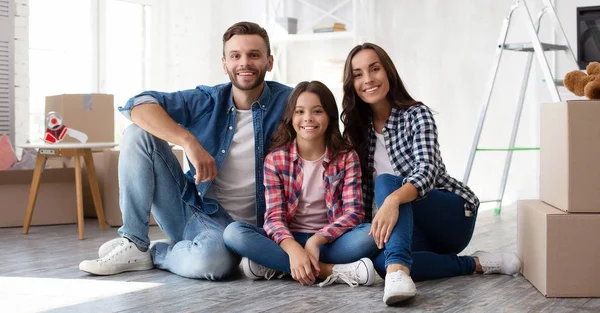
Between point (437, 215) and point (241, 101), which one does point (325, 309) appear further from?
point (241, 101)

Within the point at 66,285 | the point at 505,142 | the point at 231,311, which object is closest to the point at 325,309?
the point at 231,311

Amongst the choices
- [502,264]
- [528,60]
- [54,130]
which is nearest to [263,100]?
[502,264]

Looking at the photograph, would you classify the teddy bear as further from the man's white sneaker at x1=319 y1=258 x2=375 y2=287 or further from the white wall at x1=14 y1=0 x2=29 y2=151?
the white wall at x1=14 y1=0 x2=29 y2=151

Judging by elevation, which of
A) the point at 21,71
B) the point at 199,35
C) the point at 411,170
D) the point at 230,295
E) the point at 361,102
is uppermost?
the point at 199,35

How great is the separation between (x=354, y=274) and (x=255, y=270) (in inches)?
12.5

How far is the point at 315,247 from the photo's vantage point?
7.26 feet

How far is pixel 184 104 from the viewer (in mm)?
2541

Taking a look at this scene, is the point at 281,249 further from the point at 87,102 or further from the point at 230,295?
the point at 87,102

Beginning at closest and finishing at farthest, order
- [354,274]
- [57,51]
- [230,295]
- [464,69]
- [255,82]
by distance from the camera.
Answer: [230,295], [354,274], [255,82], [57,51], [464,69]

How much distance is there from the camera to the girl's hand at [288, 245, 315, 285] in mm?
2154

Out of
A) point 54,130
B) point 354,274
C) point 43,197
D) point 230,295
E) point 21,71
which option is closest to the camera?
point 230,295

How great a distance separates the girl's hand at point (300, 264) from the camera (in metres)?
2.15

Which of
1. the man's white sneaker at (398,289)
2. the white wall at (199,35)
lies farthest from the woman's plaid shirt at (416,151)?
the white wall at (199,35)

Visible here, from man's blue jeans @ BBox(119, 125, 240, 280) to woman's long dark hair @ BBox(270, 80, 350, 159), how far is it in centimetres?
33
